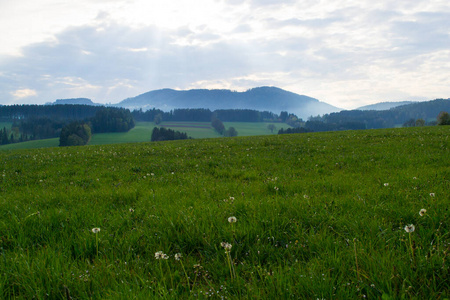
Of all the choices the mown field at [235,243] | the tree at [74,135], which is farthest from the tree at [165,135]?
the mown field at [235,243]

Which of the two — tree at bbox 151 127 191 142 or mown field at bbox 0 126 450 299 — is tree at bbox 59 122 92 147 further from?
mown field at bbox 0 126 450 299

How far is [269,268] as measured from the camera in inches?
110

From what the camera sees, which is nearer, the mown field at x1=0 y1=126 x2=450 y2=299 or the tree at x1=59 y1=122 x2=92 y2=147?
the mown field at x1=0 y1=126 x2=450 y2=299

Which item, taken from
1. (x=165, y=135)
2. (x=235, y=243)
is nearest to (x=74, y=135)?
(x=165, y=135)

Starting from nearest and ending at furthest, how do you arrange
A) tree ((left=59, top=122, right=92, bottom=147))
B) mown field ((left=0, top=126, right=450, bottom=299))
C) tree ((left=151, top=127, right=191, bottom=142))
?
mown field ((left=0, top=126, right=450, bottom=299)) < tree ((left=59, top=122, right=92, bottom=147)) < tree ((left=151, top=127, right=191, bottom=142))

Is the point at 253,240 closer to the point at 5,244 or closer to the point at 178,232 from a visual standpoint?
the point at 178,232

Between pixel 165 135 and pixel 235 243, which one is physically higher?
pixel 165 135

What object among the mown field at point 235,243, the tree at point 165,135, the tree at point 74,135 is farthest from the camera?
the tree at point 165,135

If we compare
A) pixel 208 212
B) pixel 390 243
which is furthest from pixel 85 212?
pixel 390 243

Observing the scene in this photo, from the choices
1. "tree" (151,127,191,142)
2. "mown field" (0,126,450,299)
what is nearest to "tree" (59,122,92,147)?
"tree" (151,127,191,142)

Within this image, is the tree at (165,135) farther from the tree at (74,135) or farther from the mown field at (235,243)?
the mown field at (235,243)

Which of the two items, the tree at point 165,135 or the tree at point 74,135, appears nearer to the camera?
the tree at point 74,135

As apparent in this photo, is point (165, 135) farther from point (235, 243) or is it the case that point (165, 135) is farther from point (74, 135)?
point (235, 243)

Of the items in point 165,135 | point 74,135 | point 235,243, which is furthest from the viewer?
point 165,135
